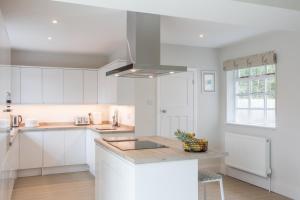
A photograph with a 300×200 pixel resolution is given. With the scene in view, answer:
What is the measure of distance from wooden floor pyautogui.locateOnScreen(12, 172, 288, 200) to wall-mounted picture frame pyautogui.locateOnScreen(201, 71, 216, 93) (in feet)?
5.68

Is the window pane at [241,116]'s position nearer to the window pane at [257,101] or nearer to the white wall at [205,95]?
the window pane at [257,101]

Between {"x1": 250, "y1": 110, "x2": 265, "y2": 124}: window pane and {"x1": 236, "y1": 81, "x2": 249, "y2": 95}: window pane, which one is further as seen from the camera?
{"x1": 236, "y1": 81, "x2": 249, "y2": 95}: window pane

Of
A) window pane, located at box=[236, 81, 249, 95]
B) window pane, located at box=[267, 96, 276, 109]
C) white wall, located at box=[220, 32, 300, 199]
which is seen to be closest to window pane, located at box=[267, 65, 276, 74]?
white wall, located at box=[220, 32, 300, 199]

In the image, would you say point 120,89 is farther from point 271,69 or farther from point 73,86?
point 271,69

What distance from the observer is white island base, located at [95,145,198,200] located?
2531 mm

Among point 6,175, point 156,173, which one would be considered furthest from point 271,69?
point 6,175

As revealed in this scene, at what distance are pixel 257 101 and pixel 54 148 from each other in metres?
3.86

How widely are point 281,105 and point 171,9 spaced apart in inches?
106

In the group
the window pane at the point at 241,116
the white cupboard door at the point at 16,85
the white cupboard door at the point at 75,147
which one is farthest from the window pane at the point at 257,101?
the white cupboard door at the point at 16,85

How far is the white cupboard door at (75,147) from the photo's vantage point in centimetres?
564

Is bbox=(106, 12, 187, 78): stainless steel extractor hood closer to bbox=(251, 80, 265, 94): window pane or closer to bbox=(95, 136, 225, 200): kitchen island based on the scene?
bbox=(95, 136, 225, 200): kitchen island

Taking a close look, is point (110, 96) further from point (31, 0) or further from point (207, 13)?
point (207, 13)

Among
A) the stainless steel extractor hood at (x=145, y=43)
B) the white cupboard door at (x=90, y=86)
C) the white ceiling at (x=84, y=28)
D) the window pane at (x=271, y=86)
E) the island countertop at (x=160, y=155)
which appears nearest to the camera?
the island countertop at (x=160, y=155)

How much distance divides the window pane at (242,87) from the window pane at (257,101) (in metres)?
0.20
